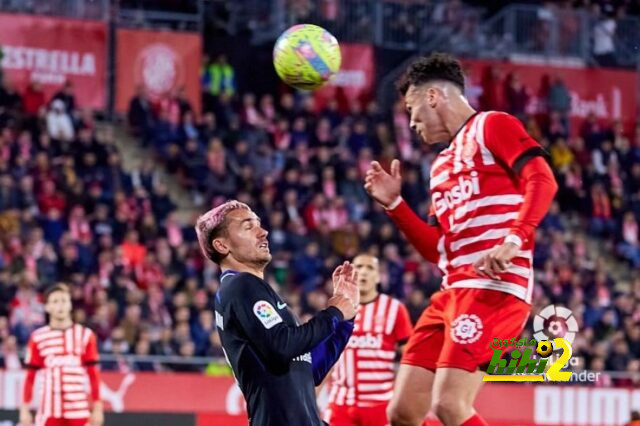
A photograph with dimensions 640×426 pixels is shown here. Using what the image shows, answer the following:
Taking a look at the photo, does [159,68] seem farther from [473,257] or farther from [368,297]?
[473,257]

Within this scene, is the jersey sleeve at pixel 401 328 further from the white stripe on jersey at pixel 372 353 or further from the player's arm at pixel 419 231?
the player's arm at pixel 419 231

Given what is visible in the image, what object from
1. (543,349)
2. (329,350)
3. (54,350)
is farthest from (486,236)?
(54,350)

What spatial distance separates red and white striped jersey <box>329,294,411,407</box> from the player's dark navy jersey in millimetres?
4605

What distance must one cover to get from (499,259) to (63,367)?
6.52 m

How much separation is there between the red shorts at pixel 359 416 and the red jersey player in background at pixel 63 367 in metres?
2.14

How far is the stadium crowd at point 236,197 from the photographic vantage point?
1580 cm

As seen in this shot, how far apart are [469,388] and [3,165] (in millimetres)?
11486

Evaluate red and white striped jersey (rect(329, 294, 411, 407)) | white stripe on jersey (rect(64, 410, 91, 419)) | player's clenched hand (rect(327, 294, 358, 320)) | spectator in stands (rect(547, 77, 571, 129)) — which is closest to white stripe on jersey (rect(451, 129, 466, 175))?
player's clenched hand (rect(327, 294, 358, 320))

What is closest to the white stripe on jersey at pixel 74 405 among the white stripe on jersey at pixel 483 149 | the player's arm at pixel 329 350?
the player's arm at pixel 329 350

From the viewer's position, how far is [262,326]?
624cm

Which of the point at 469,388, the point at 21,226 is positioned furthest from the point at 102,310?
the point at 469,388

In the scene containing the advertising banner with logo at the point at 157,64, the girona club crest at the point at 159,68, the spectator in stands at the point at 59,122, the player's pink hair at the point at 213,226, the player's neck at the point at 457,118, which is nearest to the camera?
the player's pink hair at the point at 213,226

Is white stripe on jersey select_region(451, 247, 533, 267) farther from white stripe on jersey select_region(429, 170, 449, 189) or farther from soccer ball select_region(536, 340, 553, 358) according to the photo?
soccer ball select_region(536, 340, 553, 358)

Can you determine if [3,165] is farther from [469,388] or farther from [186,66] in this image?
[469,388]
